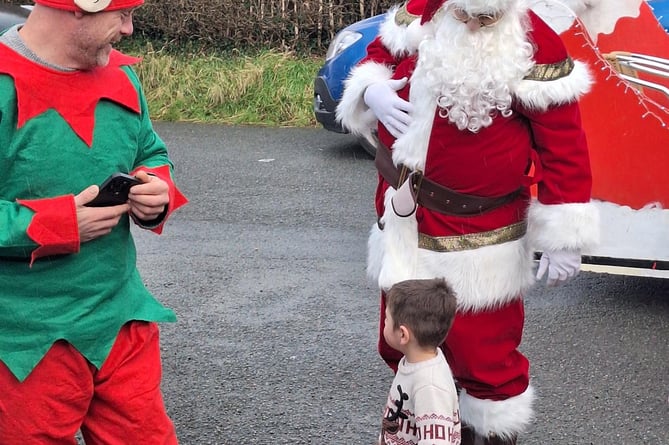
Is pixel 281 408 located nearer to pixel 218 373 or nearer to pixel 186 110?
pixel 218 373

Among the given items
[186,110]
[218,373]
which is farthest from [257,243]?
[186,110]

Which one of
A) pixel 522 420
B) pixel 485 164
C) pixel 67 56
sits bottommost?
pixel 522 420

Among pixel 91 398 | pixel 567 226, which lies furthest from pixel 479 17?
pixel 91 398

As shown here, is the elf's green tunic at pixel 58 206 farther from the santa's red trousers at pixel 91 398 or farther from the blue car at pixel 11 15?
the blue car at pixel 11 15

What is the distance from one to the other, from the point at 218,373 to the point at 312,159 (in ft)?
14.7

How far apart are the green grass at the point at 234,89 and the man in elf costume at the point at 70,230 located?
25.6 feet

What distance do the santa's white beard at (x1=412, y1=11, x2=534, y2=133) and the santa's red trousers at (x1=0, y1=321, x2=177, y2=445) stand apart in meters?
1.08

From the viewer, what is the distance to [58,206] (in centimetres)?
230

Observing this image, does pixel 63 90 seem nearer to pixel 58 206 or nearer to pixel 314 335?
pixel 58 206

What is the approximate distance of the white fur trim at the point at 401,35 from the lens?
296 cm

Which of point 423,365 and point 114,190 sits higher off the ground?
point 114,190

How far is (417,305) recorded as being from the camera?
8.36 feet

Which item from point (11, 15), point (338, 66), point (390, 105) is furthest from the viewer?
point (338, 66)

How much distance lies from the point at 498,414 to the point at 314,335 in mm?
1725
